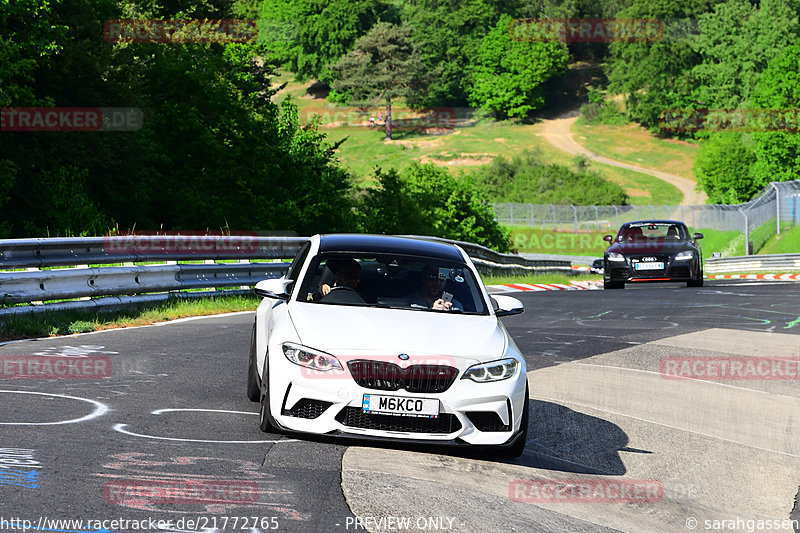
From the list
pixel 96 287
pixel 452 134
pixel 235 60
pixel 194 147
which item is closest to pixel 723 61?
pixel 452 134

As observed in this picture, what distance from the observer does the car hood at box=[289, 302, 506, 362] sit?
666 cm

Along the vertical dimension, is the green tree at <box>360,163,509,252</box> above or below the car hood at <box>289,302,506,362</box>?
below

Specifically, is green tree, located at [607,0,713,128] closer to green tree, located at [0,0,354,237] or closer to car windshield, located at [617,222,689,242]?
green tree, located at [0,0,354,237]

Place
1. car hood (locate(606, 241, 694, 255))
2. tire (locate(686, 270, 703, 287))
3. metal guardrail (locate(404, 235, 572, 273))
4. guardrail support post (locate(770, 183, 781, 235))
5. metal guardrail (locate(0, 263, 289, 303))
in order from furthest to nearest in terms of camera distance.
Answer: guardrail support post (locate(770, 183, 781, 235)) < metal guardrail (locate(404, 235, 572, 273)) < tire (locate(686, 270, 703, 287)) < car hood (locate(606, 241, 694, 255)) < metal guardrail (locate(0, 263, 289, 303))

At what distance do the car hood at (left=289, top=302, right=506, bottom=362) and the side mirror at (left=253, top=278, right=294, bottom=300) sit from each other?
0.54 feet

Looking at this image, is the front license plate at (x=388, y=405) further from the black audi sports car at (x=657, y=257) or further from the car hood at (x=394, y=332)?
the black audi sports car at (x=657, y=257)

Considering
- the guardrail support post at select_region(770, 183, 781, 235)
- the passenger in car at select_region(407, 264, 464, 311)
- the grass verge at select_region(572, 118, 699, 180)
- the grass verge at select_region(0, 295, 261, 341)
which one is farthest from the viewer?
the grass verge at select_region(572, 118, 699, 180)

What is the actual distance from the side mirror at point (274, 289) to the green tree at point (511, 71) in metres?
138

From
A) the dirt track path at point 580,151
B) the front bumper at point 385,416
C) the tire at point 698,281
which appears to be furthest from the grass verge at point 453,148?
the front bumper at point 385,416

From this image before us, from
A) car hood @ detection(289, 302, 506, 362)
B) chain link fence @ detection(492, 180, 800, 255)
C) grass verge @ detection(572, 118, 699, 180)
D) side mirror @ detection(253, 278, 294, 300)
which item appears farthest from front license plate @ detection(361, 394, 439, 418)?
grass verge @ detection(572, 118, 699, 180)

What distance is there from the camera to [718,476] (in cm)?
752

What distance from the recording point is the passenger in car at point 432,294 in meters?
7.72

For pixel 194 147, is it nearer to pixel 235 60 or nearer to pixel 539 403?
pixel 235 60

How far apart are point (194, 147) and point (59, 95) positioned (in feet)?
28.1
